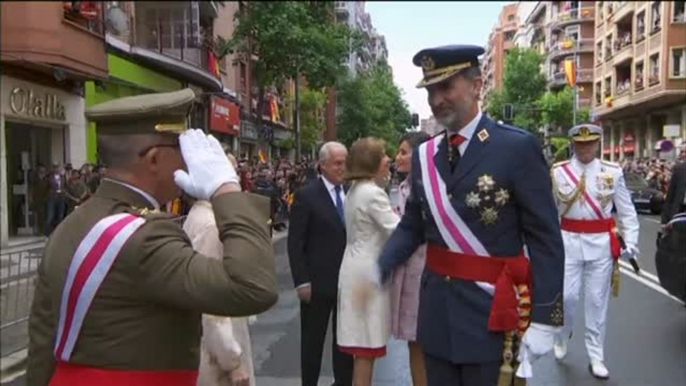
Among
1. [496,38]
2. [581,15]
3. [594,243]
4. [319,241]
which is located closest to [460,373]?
[496,38]

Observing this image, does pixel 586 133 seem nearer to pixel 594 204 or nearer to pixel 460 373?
pixel 594 204

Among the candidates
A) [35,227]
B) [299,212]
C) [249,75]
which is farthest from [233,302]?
[35,227]

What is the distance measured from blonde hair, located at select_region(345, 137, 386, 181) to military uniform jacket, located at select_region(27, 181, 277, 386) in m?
2.69

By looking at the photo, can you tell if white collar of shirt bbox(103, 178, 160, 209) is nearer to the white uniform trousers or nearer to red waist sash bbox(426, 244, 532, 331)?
red waist sash bbox(426, 244, 532, 331)

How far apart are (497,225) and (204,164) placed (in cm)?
150

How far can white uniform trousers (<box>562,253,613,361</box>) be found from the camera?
593 cm

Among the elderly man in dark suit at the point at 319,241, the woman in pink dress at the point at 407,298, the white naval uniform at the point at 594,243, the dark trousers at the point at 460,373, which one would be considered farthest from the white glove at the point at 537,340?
the white naval uniform at the point at 594,243

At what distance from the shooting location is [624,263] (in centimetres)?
1251

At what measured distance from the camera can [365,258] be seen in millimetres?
4461

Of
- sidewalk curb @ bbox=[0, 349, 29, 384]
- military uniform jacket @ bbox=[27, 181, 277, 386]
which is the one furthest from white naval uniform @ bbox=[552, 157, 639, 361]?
military uniform jacket @ bbox=[27, 181, 277, 386]

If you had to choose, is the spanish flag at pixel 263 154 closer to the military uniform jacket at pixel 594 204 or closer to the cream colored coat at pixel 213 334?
the cream colored coat at pixel 213 334

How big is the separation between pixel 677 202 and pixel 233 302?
7.00 m

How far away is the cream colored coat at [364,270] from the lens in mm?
4453

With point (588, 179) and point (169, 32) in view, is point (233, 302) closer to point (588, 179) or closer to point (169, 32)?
point (169, 32)
